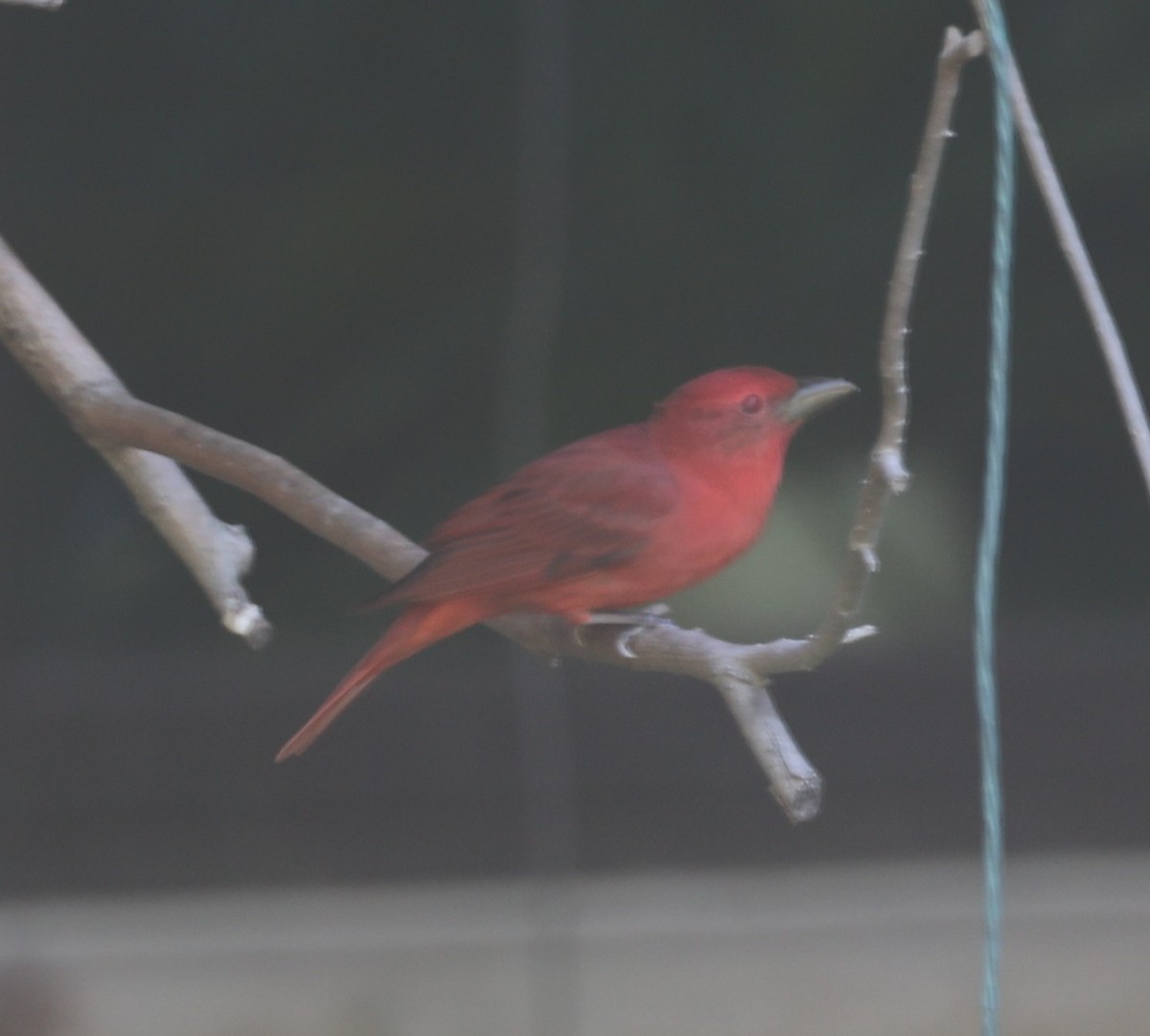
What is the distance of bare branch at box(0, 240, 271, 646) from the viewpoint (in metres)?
1.85

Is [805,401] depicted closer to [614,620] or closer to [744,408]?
[744,408]

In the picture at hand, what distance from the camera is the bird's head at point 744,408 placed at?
211cm

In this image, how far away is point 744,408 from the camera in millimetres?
2127

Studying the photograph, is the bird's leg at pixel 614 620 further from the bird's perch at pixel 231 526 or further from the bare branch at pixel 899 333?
the bare branch at pixel 899 333

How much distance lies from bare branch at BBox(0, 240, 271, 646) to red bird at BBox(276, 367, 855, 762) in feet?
0.74

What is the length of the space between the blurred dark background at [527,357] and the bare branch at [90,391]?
1514 mm

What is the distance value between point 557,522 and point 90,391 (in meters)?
0.51

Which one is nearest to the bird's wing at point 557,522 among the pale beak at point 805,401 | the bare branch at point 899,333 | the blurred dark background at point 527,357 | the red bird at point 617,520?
the red bird at point 617,520

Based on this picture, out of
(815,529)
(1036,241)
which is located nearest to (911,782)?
(815,529)

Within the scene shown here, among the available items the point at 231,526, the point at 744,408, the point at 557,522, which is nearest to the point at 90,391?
the point at 231,526

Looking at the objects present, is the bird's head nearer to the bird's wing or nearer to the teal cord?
the bird's wing

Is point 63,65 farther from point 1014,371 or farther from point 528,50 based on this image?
point 1014,371

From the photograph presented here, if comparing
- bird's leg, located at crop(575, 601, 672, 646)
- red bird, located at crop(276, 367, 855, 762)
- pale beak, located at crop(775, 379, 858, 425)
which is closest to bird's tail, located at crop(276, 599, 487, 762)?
red bird, located at crop(276, 367, 855, 762)

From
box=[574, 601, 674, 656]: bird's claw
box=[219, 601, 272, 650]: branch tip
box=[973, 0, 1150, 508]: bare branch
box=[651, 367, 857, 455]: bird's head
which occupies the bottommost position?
box=[574, 601, 674, 656]: bird's claw
